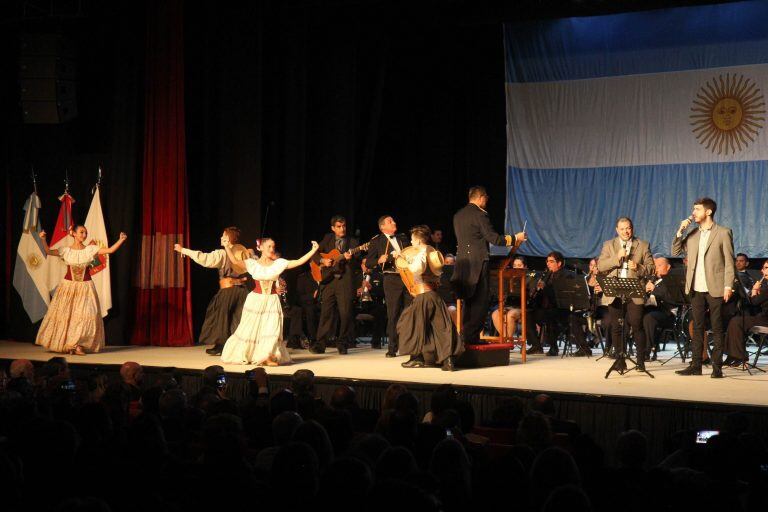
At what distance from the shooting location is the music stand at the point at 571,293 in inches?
448

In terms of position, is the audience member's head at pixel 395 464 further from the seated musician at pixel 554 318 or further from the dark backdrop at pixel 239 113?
the dark backdrop at pixel 239 113

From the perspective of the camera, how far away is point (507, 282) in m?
11.9

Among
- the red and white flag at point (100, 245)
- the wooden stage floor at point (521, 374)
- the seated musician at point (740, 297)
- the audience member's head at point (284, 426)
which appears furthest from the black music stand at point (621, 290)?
the red and white flag at point (100, 245)

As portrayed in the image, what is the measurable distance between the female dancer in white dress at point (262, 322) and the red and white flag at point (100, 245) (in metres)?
2.87

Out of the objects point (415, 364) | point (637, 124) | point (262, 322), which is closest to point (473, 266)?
point (415, 364)

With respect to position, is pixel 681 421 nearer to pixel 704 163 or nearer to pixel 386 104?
pixel 704 163

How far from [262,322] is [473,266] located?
2.37 metres

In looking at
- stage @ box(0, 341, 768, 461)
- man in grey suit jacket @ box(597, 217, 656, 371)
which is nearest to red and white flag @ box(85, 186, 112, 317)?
stage @ box(0, 341, 768, 461)

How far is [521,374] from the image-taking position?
371 inches

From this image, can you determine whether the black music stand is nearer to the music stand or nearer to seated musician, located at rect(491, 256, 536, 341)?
the music stand

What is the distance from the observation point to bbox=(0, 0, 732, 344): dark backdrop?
12.5m

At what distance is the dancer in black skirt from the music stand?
234 centimetres

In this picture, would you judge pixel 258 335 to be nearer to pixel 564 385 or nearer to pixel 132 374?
pixel 132 374

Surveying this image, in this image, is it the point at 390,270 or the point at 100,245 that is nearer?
the point at 390,270
